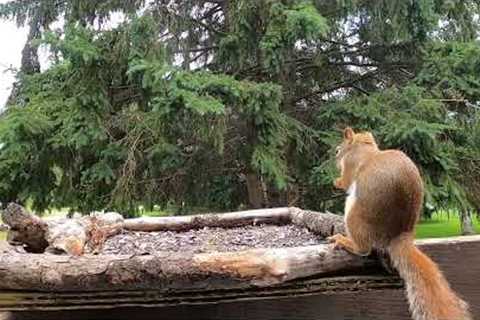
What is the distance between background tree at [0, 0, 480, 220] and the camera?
4.98 m

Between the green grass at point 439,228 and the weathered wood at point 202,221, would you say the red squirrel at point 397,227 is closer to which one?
the weathered wood at point 202,221

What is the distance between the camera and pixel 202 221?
194 centimetres

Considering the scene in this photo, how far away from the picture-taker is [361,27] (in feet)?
20.8

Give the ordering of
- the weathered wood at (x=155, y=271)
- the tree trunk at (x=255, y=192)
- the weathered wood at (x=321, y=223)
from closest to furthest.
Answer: the weathered wood at (x=155, y=271) → the weathered wood at (x=321, y=223) → the tree trunk at (x=255, y=192)


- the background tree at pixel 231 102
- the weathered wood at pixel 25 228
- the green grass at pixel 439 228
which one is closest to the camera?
the weathered wood at pixel 25 228

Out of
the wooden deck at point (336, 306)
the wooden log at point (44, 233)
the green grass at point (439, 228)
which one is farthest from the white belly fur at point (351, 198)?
the green grass at point (439, 228)

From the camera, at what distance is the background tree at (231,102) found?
4977 mm

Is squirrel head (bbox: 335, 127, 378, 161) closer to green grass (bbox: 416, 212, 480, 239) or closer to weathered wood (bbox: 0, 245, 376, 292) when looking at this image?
weathered wood (bbox: 0, 245, 376, 292)

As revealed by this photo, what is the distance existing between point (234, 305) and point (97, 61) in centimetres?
416

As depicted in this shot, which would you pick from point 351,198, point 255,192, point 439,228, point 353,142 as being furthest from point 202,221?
point 439,228

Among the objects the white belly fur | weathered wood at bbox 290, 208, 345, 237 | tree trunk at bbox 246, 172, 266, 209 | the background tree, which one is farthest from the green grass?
the white belly fur

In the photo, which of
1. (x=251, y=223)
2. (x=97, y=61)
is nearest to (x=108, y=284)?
(x=251, y=223)

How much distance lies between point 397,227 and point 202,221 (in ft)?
2.63

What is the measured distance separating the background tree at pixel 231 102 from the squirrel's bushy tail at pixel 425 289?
11.0ft
